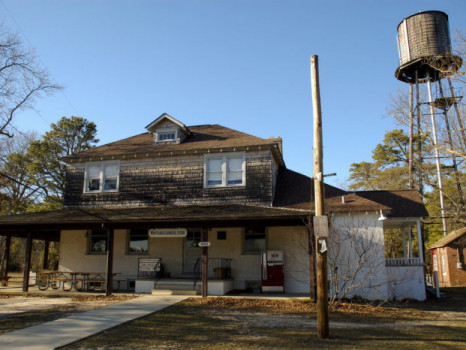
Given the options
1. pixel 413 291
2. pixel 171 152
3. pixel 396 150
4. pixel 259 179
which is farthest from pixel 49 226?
pixel 396 150

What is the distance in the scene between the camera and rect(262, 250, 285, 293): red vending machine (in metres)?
15.1

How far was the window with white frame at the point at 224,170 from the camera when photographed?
1719 centimetres

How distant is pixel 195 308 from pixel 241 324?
8.82 ft

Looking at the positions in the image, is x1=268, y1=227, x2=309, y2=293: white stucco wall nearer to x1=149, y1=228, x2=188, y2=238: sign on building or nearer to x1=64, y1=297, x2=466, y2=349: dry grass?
x1=64, y1=297, x2=466, y2=349: dry grass

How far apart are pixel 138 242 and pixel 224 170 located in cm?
517

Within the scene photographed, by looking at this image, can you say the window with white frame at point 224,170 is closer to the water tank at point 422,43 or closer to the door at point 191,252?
the door at point 191,252

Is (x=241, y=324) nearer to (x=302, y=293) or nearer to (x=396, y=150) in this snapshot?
(x=302, y=293)

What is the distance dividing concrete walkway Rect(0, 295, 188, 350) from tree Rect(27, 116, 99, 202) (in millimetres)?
24205

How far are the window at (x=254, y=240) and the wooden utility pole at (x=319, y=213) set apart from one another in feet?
26.8

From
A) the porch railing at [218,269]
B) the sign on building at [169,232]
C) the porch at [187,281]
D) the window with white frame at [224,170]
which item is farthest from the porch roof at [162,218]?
the porch railing at [218,269]

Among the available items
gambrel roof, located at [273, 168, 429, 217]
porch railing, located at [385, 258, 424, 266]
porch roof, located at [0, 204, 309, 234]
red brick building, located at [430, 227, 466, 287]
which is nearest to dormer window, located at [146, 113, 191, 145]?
porch roof, located at [0, 204, 309, 234]

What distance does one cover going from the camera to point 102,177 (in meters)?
18.8

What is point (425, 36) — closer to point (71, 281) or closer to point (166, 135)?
point (166, 135)

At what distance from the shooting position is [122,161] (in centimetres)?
1877
